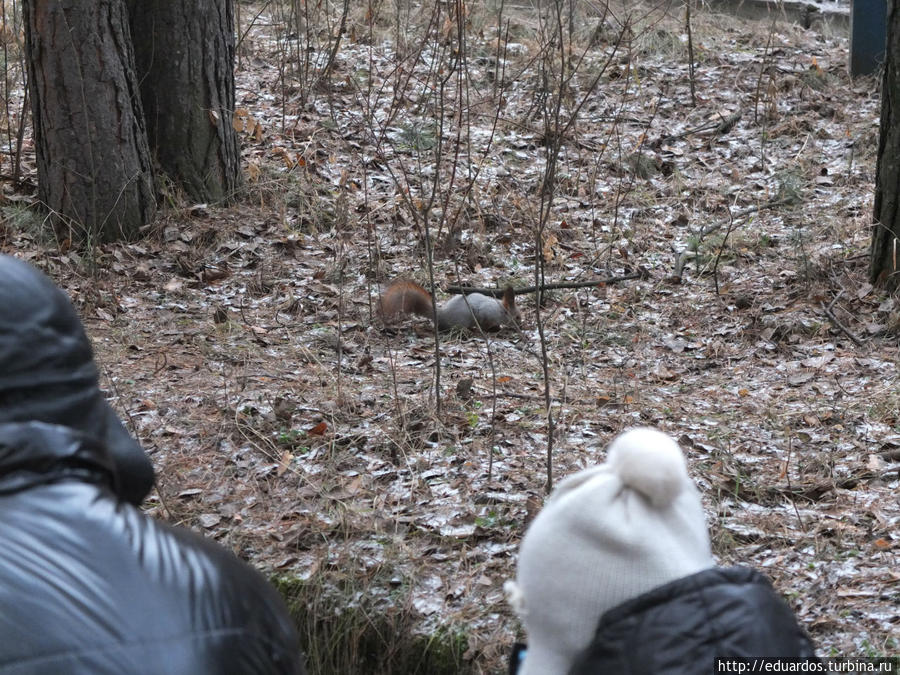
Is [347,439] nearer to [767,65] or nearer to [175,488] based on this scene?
[175,488]

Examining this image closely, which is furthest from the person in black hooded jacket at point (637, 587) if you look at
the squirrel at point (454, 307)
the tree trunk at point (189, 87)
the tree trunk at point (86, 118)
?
the tree trunk at point (189, 87)

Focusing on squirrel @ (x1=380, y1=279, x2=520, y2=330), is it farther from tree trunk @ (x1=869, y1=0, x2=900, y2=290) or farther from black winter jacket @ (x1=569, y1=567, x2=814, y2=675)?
black winter jacket @ (x1=569, y1=567, x2=814, y2=675)

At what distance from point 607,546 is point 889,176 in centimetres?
481

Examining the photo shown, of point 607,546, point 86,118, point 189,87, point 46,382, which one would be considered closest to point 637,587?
point 607,546

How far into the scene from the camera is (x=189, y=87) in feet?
22.4

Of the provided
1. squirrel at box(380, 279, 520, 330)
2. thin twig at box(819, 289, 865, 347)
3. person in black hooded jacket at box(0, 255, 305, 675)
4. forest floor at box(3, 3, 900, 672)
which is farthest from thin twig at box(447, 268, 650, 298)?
person in black hooded jacket at box(0, 255, 305, 675)

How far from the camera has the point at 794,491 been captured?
12.6 ft

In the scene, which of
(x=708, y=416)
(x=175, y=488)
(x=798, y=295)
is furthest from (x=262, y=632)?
(x=798, y=295)

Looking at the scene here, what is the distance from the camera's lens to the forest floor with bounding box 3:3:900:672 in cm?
364

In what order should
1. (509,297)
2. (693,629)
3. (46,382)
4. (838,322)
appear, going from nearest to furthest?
(693,629) < (46,382) < (838,322) < (509,297)

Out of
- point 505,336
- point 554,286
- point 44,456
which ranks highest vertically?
point 44,456

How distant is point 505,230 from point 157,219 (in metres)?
2.62

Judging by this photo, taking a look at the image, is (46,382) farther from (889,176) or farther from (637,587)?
(889,176)

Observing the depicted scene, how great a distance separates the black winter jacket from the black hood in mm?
954
